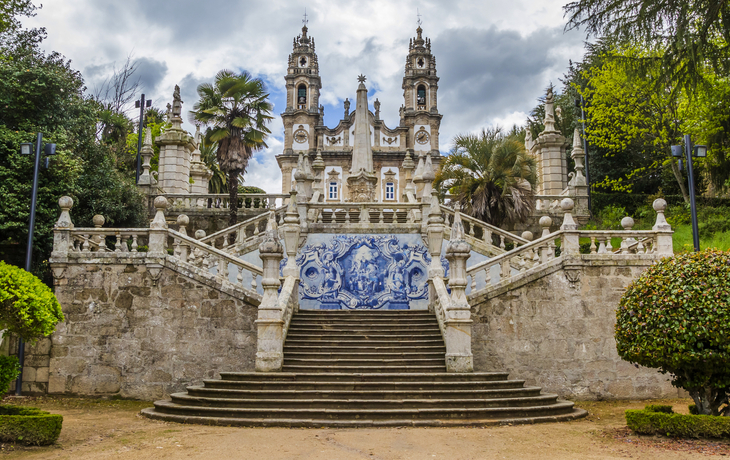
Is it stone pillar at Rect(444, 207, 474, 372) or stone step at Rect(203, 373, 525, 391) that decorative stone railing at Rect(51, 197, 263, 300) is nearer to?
stone step at Rect(203, 373, 525, 391)

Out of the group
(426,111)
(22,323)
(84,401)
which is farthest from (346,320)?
(426,111)

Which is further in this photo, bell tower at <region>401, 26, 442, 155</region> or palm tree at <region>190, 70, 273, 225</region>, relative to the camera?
bell tower at <region>401, 26, 442, 155</region>

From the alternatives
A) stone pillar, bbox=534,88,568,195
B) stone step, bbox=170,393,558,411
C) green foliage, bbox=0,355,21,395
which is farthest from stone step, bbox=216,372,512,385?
stone pillar, bbox=534,88,568,195

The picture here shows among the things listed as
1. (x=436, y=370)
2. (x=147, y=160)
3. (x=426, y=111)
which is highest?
(x=426, y=111)

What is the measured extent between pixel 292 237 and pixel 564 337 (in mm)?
7730

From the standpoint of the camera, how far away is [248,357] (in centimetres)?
1368

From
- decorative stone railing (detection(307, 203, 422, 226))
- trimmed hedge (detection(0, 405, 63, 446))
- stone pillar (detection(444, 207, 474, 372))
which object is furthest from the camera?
decorative stone railing (detection(307, 203, 422, 226))

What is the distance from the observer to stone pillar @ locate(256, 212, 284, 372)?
38.9 ft

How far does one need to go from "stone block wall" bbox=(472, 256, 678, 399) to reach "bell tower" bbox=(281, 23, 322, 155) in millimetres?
43586

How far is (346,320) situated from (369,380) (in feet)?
10.1

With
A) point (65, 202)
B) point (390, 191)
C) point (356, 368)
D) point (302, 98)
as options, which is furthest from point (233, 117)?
point (302, 98)

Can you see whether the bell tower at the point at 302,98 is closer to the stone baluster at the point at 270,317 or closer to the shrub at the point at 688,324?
the stone baluster at the point at 270,317

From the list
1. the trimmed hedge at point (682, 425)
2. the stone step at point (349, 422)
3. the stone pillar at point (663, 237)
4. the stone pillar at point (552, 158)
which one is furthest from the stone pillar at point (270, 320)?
the stone pillar at point (552, 158)

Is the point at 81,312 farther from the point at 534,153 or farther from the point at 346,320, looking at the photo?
the point at 534,153
